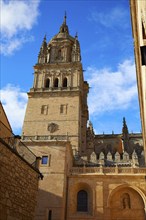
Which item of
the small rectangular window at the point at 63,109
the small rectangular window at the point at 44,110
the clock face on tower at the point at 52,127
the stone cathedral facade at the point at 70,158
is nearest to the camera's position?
the stone cathedral facade at the point at 70,158

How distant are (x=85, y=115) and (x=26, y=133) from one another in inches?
384

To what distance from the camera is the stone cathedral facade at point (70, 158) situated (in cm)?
2088

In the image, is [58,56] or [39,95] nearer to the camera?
[39,95]

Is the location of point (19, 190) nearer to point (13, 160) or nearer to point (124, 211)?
point (13, 160)

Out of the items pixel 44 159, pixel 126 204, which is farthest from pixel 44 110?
pixel 126 204

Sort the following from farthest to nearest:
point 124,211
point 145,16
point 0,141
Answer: point 124,211 → point 0,141 → point 145,16

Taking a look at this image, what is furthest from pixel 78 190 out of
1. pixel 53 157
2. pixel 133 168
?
pixel 133 168

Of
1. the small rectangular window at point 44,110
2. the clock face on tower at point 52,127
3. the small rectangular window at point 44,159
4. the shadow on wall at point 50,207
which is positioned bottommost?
the shadow on wall at point 50,207

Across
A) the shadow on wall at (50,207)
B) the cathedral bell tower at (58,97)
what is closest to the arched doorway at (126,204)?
the shadow on wall at (50,207)

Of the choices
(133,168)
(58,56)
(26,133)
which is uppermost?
(58,56)

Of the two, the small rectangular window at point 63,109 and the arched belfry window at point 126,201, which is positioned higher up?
the small rectangular window at point 63,109

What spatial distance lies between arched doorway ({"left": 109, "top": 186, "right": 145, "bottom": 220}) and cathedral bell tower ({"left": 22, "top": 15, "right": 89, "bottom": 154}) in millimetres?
→ 8247

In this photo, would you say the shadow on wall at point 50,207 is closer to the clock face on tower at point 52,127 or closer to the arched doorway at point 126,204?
the arched doorway at point 126,204

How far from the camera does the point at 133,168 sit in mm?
22859
